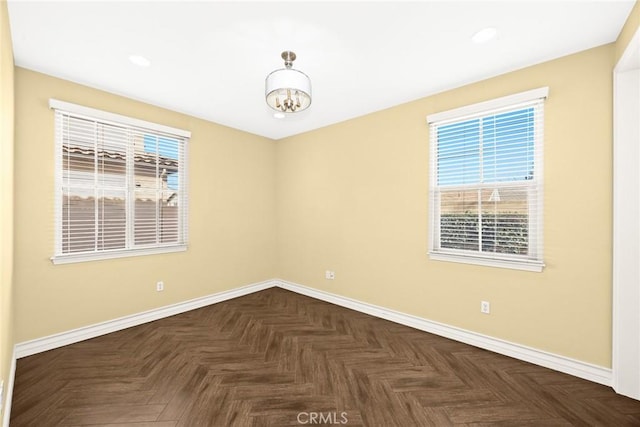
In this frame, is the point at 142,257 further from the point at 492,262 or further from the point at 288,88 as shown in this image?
the point at 492,262

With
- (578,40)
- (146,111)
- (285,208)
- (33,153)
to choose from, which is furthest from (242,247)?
(578,40)

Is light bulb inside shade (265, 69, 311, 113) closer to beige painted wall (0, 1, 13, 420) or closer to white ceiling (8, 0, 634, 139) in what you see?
white ceiling (8, 0, 634, 139)

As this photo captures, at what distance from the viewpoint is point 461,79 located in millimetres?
2793

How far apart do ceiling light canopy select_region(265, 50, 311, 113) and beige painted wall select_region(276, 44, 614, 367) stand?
164cm


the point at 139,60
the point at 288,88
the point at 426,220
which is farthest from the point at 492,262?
the point at 139,60

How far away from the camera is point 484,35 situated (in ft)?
6.92

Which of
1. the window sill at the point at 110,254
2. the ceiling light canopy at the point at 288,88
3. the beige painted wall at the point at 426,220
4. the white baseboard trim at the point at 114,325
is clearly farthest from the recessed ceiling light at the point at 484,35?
the white baseboard trim at the point at 114,325

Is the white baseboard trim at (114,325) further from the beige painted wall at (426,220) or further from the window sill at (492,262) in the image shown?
the window sill at (492,262)

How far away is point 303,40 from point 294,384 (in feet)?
9.19

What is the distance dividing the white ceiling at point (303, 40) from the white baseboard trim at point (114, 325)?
2654mm

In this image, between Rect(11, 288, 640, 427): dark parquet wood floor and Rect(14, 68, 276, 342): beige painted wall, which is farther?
Rect(14, 68, 276, 342): beige painted wall

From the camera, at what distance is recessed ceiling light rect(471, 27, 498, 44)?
2055 mm

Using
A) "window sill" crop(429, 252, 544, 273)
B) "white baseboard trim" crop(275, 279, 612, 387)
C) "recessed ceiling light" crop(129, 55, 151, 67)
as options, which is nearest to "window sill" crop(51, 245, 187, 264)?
"recessed ceiling light" crop(129, 55, 151, 67)

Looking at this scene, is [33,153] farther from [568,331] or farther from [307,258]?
[568,331]
